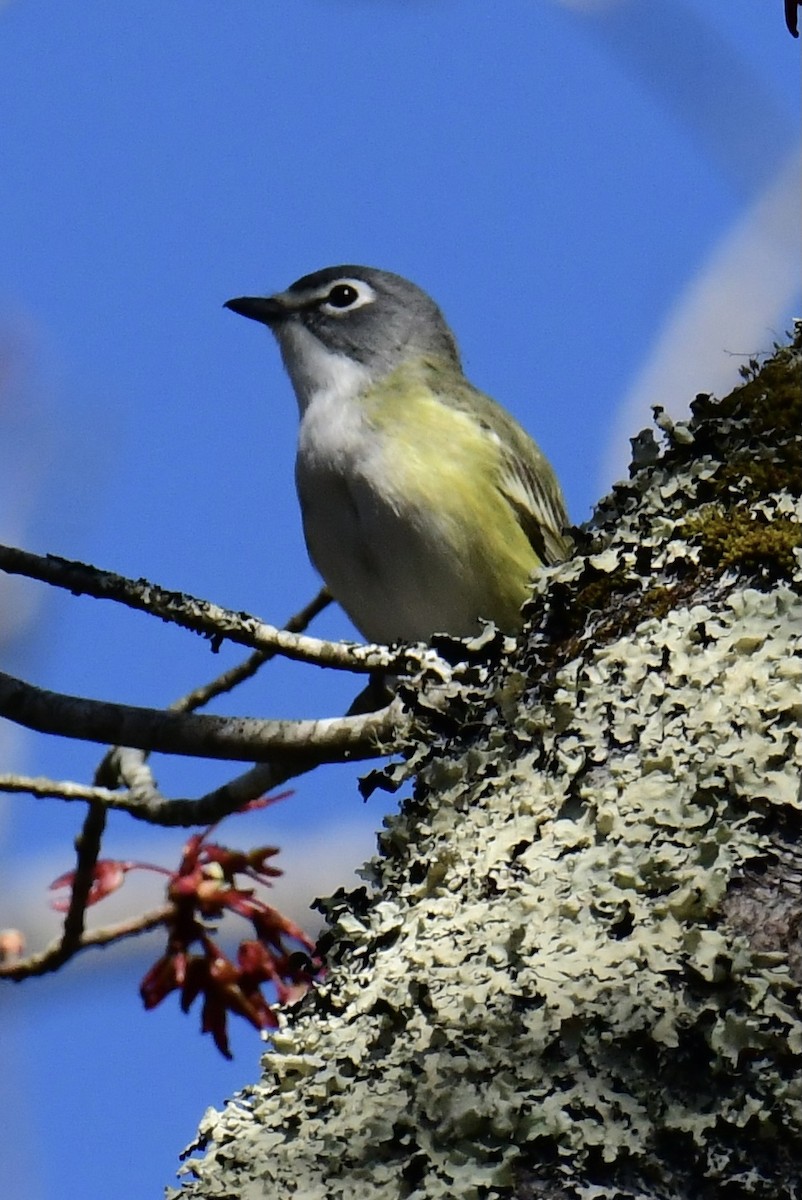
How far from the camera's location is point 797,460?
2164 millimetres

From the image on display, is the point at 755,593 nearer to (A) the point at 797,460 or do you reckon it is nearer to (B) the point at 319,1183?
(A) the point at 797,460

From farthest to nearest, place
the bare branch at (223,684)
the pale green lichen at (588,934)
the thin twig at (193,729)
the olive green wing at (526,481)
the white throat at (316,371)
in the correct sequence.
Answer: the white throat at (316,371)
the olive green wing at (526,481)
the bare branch at (223,684)
the thin twig at (193,729)
the pale green lichen at (588,934)

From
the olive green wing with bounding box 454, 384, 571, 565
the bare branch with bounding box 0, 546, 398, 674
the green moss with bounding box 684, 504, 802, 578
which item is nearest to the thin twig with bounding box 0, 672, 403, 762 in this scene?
the bare branch with bounding box 0, 546, 398, 674

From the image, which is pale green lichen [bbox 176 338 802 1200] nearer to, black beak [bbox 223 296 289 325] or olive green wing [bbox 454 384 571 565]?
olive green wing [bbox 454 384 571 565]

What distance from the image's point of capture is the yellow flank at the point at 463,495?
4781 millimetres

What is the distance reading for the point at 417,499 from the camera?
4816 millimetres

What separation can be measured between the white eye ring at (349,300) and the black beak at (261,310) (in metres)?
0.18

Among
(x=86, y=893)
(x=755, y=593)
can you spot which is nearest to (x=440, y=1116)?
(x=755, y=593)

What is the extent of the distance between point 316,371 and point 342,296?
27.3 inches

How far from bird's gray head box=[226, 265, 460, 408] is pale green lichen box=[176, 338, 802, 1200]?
140 inches

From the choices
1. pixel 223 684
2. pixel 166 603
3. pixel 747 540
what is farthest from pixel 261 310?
pixel 747 540

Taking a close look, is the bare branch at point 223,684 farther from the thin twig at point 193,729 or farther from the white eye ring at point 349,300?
the white eye ring at point 349,300

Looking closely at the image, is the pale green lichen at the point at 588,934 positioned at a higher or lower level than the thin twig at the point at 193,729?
lower

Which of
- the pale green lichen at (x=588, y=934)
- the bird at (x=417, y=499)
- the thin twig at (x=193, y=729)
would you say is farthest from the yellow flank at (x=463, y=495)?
the pale green lichen at (x=588, y=934)
